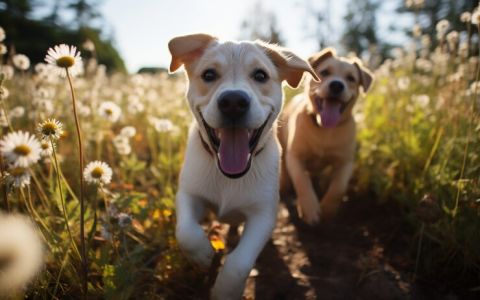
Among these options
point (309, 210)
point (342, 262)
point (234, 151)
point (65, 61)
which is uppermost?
point (65, 61)

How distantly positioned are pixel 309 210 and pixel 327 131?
0.95 metres

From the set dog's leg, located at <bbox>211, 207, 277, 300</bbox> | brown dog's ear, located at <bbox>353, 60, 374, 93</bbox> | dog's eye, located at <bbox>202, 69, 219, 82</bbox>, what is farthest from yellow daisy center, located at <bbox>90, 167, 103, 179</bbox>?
brown dog's ear, located at <bbox>353, 60, 374, 93</bbox>

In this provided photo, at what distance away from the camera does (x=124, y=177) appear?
140 inches

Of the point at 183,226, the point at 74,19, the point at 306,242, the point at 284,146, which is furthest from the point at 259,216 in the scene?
the point at 74,19

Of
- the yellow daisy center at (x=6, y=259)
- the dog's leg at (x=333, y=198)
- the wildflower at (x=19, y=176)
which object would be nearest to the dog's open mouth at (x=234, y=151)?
the wildflower at (x=19, y=176)

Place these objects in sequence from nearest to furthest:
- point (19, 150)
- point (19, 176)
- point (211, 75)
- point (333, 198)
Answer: point (19, 150) < point (19, 176) < point (211, 75) < point (333, 198)

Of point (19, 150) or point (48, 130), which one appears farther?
point (48, 130)

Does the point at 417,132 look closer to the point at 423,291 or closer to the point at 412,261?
the point at 412,261

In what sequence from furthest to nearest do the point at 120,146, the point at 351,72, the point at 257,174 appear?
the point at 351,72, the point at 120,146, the point at 257,174

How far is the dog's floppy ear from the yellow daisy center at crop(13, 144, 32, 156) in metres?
1.82

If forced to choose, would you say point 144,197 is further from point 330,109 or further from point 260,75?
point 330,109

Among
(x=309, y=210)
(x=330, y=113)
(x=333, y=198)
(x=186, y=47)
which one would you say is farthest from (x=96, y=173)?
(x=330, y=113)

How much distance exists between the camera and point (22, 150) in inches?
56.7

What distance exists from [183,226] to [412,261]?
1746mm
